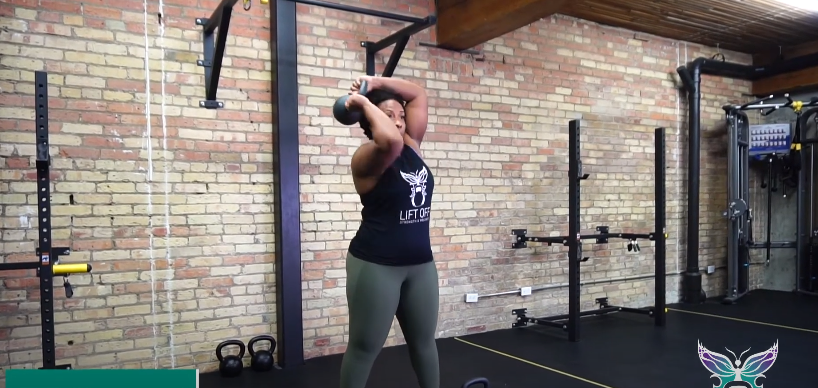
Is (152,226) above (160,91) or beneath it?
beneath

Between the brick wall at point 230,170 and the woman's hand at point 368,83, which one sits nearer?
the woman's hand at point 368,83

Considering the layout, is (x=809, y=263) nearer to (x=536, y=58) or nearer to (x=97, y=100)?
(x=536, y=58)

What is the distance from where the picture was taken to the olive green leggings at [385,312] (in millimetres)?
2020

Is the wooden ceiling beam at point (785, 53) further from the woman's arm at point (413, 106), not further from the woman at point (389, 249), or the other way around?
the woman at point (389, 249)

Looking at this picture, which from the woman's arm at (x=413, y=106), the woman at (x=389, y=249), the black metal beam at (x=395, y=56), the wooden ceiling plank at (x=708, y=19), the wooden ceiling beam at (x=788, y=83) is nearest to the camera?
the woman at (x=389, y=249)

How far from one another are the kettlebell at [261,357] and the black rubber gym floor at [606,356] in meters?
0.04

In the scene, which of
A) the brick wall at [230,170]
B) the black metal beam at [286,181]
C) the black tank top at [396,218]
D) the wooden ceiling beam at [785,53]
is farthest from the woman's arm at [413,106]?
the wooden ceiling beam at [785,53]

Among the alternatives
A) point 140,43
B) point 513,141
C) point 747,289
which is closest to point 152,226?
point 140,43

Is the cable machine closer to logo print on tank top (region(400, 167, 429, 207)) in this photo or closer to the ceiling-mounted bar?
the ceiling-mounted bar

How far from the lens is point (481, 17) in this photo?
13.0 feet

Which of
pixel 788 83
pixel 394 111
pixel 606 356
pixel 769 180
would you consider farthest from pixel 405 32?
pixel 769 180

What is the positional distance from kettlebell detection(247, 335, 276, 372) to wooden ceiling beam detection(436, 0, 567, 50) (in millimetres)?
2483

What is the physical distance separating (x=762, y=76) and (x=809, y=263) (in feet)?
6.97

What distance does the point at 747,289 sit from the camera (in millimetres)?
6277
